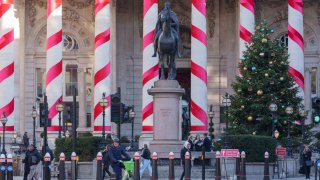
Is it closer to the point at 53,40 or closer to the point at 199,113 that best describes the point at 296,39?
the point at 199,113

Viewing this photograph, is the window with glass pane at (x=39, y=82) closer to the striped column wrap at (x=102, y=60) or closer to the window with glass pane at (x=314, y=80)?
the striped column wrap at (x=102, y=60)

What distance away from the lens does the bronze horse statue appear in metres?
42.7

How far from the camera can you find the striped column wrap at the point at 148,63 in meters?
61.5

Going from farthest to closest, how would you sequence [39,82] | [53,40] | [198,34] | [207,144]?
[39,82], [53,40], [198,34], [207,144]

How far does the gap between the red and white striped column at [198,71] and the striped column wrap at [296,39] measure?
511 cm

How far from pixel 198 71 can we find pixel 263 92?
25.6 ft

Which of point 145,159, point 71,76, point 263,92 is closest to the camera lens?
point 145,159

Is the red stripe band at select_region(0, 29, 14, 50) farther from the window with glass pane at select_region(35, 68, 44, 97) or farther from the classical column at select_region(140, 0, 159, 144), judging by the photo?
the classical column at select_region(140, 0, 159, 144)

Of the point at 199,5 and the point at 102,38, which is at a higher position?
the point at 199,5

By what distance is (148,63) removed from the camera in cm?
6184

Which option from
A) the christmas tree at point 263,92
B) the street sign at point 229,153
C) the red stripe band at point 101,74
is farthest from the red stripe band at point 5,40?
the street sign at point 229,153

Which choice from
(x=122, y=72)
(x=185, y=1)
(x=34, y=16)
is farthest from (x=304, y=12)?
(x=34, y=16)

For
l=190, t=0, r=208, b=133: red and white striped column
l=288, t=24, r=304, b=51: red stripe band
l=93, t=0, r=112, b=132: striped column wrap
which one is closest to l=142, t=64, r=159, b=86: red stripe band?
l=190, t=0, r=208, b=133: red and white striped column

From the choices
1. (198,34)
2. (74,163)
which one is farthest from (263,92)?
(74,163)
